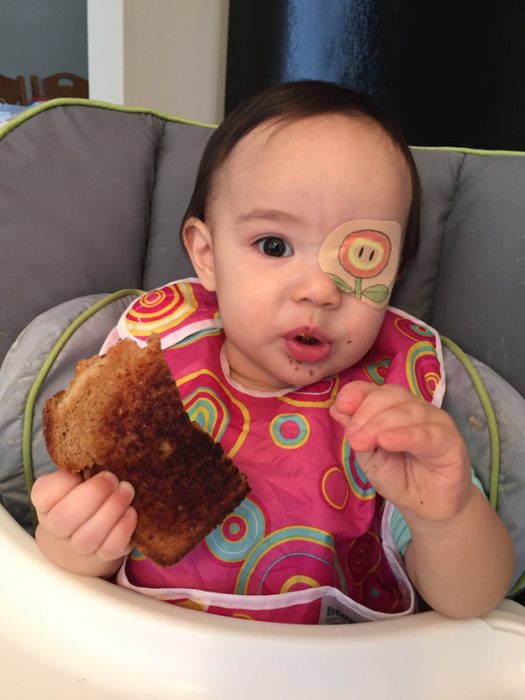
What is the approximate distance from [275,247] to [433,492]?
32cm

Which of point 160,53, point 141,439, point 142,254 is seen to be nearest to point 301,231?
point 141,439

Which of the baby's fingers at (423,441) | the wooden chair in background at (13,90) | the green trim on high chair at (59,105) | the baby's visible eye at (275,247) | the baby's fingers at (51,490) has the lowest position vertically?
the wooden chair in background at (13,90)

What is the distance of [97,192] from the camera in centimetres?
95

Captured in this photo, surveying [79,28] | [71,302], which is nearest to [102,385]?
[71,302]

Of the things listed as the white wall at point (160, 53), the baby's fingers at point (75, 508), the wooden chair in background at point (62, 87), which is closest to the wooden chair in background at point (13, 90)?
the wooden chair in background at point (62, 87)

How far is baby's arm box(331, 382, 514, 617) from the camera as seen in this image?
54 cm

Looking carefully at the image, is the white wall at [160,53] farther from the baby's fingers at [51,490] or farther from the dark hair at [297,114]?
the baby's fingers at [51,490]

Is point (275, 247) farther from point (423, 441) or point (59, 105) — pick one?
point (59, 105)

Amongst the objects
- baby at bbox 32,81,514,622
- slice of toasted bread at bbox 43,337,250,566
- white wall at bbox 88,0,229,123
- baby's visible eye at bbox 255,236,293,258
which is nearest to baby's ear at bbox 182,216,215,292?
baby at bbox 32,81,514,622

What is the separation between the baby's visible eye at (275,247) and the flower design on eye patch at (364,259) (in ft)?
0.20

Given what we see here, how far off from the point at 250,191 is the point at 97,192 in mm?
310

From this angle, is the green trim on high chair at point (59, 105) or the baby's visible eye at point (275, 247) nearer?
the baby's visible eye at point (275, 247)

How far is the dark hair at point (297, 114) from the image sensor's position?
0.76 metres

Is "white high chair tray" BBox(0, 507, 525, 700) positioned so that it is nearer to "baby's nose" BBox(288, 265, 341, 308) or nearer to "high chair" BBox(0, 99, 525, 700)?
"high chair" BBox(0, 99, 525, 700)
